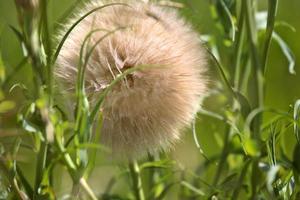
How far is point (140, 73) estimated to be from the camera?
1139 millimetres

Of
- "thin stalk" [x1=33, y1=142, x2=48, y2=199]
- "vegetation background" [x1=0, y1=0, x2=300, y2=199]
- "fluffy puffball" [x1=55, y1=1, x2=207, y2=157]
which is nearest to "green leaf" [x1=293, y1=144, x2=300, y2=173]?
"vegetation background" [x1=0, y1=0, x2=300, y2=199]

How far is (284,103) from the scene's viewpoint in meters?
1.98

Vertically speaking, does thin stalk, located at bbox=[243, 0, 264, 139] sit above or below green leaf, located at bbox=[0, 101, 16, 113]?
above

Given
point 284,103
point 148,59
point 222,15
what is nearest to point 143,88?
point 148,59

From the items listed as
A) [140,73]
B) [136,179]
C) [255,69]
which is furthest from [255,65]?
[136,179]

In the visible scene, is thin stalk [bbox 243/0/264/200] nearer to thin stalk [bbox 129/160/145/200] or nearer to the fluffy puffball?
the fluffy puffball

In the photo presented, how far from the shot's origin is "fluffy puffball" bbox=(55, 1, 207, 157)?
1123 mm

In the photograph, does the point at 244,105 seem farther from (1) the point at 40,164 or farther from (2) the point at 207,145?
(2) the point at 207,145

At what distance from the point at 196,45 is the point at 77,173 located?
308 mm

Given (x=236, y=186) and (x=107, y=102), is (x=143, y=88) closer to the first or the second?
(x=107, y=102)

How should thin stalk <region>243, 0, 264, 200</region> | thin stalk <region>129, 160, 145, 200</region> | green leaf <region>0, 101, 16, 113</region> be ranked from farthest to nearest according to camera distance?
thin stalk <region>129, 160, 145, 200</region> < green leaf <region>0, 101, 16, 113</region> < thin stalk <region>243, 0, 264, 200</region>

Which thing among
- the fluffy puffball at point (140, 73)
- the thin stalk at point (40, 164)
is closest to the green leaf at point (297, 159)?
the fluffy puffball at point (140, 73)

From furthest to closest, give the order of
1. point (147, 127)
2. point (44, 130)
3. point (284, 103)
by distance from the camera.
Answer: point (284, 103)
point (147, 127)
point (44, 130)

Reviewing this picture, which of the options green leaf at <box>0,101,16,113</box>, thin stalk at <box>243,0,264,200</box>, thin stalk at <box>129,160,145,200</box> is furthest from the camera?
thin stalk at <box>129,160,145,200</box>
